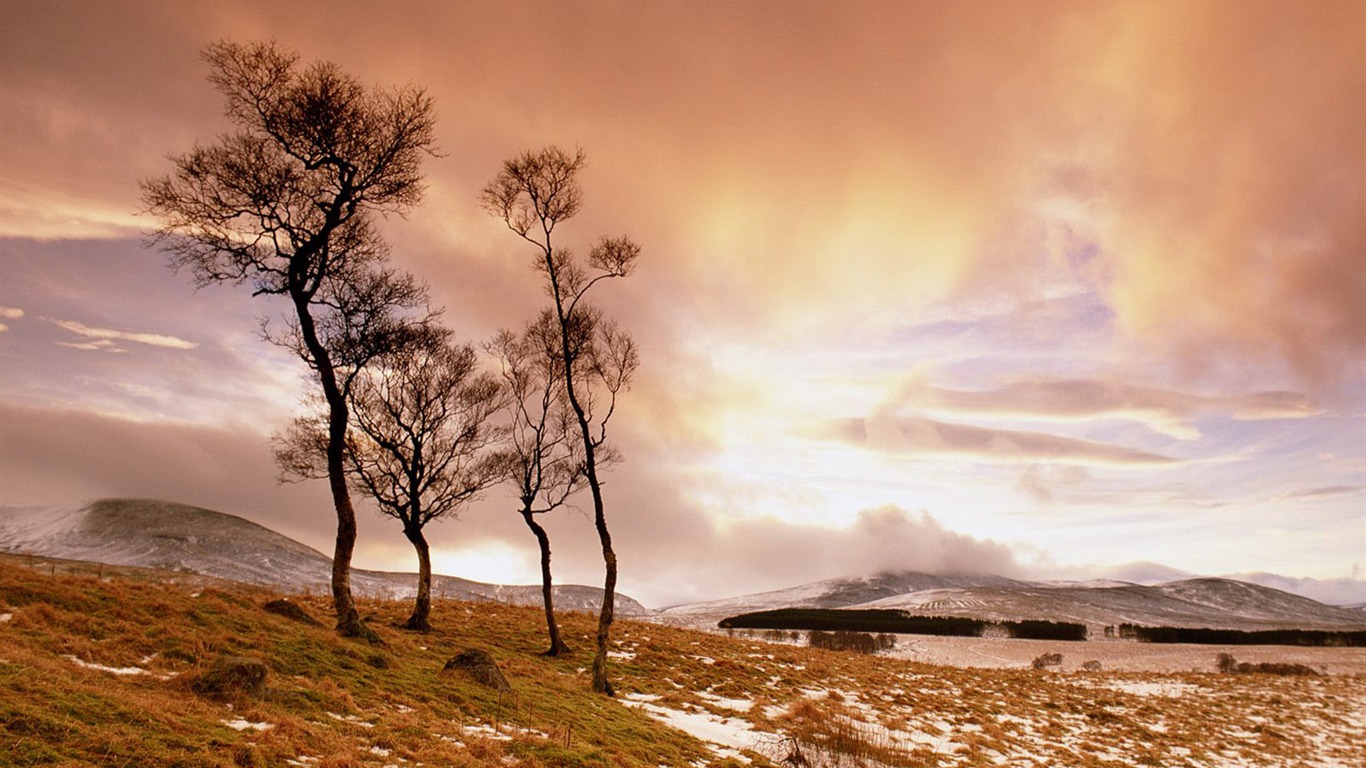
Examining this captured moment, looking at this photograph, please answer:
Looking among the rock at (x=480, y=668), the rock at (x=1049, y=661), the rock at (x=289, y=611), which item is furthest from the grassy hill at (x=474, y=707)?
the rock at (x=1049, y=661)

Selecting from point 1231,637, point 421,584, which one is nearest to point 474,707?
point 421,584

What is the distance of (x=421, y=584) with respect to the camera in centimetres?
2655

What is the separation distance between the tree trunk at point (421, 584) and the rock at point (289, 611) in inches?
281

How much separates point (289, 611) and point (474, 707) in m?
8.67

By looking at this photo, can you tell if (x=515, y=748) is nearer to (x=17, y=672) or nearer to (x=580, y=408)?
(x=17, y=672)

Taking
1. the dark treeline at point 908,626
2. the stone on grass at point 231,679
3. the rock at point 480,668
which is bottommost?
the dark treeline at point 908,626

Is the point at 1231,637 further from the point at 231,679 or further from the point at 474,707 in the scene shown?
the point at 231,679

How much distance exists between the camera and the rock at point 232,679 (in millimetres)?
10416

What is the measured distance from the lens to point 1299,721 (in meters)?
32.4

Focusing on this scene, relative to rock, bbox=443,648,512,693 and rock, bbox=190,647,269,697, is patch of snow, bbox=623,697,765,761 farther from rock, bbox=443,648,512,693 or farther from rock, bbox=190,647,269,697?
rock, bbox=190,647,269,697

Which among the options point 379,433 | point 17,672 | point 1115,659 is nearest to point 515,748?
point 17,672

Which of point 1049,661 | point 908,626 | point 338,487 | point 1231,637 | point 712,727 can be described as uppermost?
point 338,487

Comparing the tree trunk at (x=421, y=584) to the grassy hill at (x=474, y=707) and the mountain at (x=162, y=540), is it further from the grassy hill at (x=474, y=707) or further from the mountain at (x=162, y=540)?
the mountain at (x=162, y=540)

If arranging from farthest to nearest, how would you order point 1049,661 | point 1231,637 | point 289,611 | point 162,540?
point 162,540 < point 1231,637 < point 1049,661 < point 289,611
